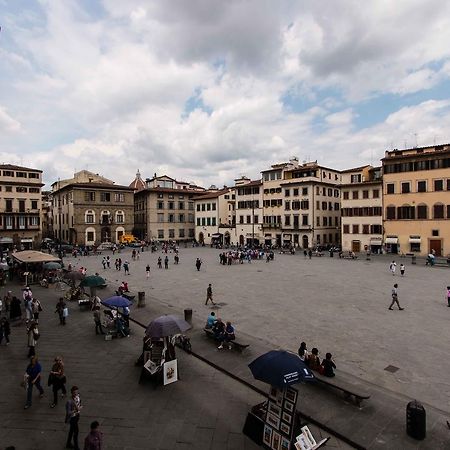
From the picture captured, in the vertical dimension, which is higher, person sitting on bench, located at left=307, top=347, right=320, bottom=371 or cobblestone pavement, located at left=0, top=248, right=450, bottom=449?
person sitting on bench, located at left=307, top=347, right=320, bottom=371

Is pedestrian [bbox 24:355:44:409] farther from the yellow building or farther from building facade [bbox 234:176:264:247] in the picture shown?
building facade [bbox 234:176:264:247]

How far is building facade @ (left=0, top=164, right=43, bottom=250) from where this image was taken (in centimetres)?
5766

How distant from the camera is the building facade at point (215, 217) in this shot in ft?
233

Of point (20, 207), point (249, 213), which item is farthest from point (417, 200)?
point (20, 207)

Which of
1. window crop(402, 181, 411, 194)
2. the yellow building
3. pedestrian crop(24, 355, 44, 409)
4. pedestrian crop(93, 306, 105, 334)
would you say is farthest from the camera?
window crop(402, 181, 411, 194)

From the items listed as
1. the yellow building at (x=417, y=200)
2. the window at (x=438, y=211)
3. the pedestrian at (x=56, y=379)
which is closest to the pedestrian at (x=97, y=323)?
the pedestrian at (x=56, y=379)

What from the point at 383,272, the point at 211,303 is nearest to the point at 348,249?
the point at 383,272

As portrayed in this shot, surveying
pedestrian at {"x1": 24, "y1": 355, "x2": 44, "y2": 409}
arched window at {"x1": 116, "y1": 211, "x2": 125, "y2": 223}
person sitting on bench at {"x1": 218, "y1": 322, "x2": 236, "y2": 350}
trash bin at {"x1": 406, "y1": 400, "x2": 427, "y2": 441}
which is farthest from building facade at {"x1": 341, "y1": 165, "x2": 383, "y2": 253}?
pedestrian at {"x1": 24, "y1": 355, "x2": 44, "y2": 409}

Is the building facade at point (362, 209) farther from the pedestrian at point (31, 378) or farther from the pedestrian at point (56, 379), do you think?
the pedestrian at point (31, 378)

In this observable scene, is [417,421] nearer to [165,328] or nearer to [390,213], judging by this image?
[165,328]

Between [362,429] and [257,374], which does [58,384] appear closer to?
[257,374]

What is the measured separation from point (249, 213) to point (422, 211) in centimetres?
3064

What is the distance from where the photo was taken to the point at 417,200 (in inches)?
1777

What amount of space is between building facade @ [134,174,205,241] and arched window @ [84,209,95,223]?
11772 mm
